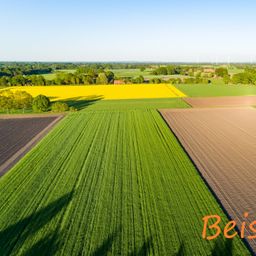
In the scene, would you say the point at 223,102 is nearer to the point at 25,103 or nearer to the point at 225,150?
the point at 225,150

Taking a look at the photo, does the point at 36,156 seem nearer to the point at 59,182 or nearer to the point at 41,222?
the point at 59,182

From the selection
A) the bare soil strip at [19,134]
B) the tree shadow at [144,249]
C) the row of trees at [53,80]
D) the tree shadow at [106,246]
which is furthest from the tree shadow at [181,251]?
the row of trees at [53,80]

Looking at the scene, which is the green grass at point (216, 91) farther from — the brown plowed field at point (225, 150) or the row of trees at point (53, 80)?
the row of trees at point (53, 80)

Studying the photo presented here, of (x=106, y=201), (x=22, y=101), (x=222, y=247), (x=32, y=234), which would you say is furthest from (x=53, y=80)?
(x=222, y=247)

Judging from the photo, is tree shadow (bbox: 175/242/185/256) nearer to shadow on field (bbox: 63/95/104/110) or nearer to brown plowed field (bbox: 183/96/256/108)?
brown plowed field (bbox: 183/96/256/108)

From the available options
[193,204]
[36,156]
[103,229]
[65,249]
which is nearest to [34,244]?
[65,249]

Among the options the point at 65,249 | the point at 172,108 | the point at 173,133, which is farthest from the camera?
the point at 172,108
